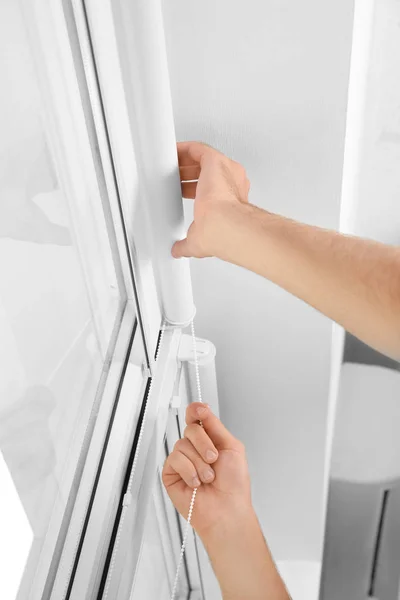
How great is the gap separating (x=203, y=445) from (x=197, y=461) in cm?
2

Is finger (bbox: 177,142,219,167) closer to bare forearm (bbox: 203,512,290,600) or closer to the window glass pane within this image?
the window glass pane

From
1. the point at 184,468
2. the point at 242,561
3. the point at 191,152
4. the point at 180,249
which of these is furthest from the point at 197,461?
the point at 191,152

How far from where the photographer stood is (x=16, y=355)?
0.47 meters

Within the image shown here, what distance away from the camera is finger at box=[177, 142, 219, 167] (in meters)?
0.67

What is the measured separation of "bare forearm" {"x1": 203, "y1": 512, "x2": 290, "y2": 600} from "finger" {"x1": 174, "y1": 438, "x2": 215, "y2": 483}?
6 cm

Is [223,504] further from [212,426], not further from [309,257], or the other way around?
[309,257]

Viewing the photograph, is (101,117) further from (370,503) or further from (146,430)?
(370,503)

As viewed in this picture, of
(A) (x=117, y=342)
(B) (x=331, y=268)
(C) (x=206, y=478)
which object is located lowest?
(C) (x=206, y=478)

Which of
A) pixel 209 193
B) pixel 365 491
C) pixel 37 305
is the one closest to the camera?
pixel 37 305

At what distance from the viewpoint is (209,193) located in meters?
0.62

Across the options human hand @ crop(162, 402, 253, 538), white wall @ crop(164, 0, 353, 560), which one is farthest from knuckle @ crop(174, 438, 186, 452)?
white wall @ crop(164, 0, 353, 560)

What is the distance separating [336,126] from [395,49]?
146 mm

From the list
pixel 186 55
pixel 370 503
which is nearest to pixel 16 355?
pixel 186 55

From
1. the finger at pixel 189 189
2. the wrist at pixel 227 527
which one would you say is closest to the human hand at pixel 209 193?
the finger at pixel 189 189
